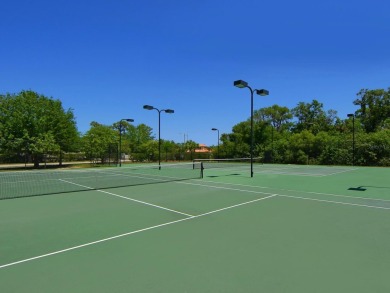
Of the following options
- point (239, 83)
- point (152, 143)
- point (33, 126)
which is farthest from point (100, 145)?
point (239, 83)

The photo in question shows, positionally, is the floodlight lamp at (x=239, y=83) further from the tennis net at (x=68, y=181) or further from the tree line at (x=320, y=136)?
the tree line at (x=320, y=136)

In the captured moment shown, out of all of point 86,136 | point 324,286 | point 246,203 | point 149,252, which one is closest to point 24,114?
point 86,136

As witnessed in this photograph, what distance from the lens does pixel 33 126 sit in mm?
31703

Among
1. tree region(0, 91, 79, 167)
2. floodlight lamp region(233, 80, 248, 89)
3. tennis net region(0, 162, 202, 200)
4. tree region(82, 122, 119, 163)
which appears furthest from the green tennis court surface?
tree region(82, 122, 119, 163)

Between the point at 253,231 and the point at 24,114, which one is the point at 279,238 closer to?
the point at 253,231

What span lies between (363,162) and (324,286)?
1356 inches

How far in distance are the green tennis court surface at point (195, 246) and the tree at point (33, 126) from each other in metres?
23.4

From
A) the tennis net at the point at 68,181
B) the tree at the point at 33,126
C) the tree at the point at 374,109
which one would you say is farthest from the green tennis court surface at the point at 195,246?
the tree at the point at 374,109

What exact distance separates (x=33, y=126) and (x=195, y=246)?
31147 mm

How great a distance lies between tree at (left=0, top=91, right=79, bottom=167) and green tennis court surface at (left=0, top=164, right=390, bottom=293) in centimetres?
2335

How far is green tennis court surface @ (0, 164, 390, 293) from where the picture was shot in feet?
13.3

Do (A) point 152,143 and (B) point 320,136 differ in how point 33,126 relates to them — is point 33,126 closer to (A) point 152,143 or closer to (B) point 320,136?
(A) point 152,143

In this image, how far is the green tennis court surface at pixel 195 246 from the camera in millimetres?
4047

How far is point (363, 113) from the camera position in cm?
5653
